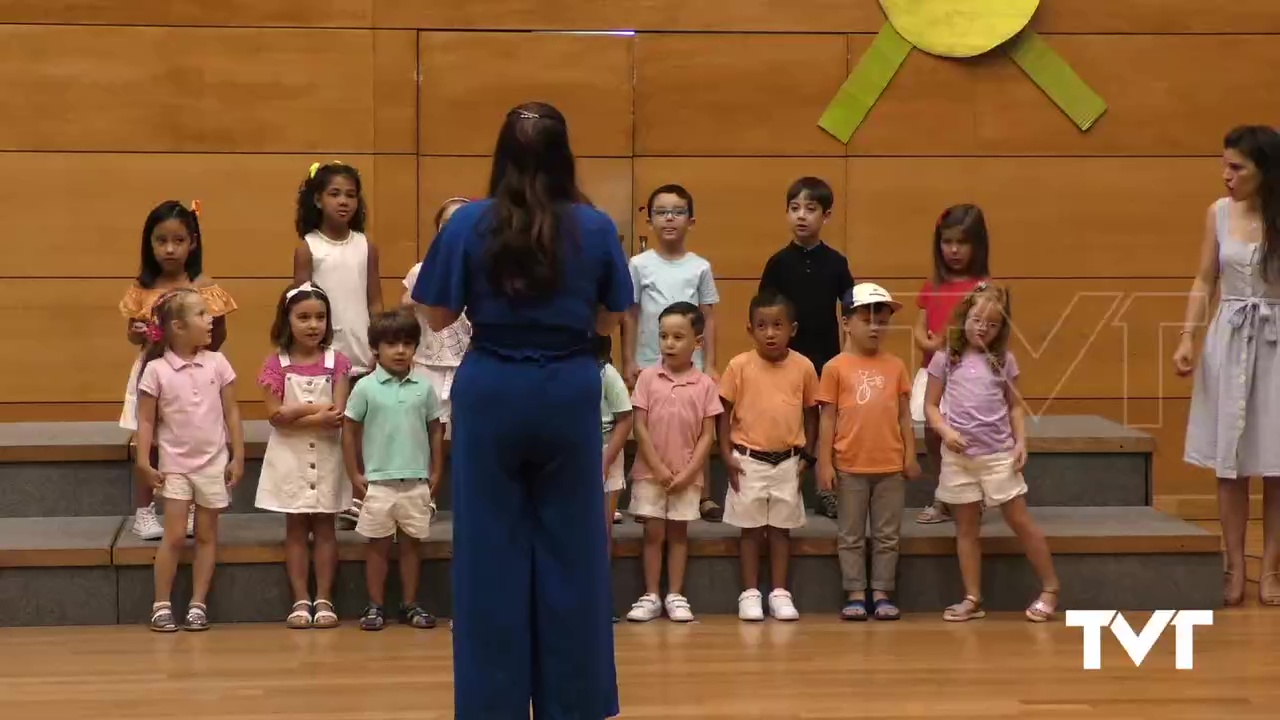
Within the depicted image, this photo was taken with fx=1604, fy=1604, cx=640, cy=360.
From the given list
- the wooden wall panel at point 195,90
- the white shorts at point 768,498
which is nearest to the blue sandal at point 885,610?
the white shorts at point 768,498

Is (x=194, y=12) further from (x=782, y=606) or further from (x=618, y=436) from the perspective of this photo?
(x=782, y=606)

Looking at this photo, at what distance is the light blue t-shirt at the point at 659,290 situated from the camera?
18.4 ft

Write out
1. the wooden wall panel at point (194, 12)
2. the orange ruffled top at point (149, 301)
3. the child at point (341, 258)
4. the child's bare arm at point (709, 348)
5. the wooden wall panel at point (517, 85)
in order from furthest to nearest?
the wooden wall panel at point (517, 85)
the wooden wall panel at point (194, 12)
the child's bare arm at point (709, 348)
the child at point (341, 258)
the orange ruffled top at point (149, 301)

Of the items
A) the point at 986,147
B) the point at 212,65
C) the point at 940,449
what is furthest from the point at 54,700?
the point at 986,147

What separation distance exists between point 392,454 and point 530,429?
5.86 ft

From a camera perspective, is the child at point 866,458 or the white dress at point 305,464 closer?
the white dress at point 305,464

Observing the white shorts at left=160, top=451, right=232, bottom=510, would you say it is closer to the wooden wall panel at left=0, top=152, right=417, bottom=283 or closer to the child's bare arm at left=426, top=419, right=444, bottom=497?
the child's bare arm at left=426, top=419, right=444, bottom=497

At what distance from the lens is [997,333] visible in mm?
5156

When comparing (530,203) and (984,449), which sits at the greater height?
(530,203)

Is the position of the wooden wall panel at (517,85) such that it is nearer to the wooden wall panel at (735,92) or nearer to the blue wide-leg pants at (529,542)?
→ the wooden wall panel at (735,92)

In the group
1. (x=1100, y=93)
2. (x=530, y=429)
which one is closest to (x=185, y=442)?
(x=530, y=429)

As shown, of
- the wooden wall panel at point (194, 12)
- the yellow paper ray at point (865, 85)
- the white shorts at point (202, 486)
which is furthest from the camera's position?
the yellow paper ray at point (865, 85)

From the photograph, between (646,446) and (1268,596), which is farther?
(1268,596)

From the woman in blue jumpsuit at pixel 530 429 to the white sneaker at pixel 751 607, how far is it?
5.60 ft
